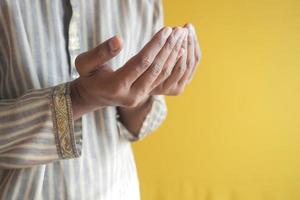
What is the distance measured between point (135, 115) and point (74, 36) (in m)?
0.19

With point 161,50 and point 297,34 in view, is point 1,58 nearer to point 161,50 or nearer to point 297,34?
point 161,50

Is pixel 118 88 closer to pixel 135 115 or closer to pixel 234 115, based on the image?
pixel 135 115

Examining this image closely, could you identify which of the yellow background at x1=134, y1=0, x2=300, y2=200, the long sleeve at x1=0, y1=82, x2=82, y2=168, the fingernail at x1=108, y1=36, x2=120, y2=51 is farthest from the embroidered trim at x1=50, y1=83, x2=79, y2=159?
the yellow background at x1=134, y1=0, x2=300, y2=200

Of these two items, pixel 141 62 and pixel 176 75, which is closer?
pixel 141 62

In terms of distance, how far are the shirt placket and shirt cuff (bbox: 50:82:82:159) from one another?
0.30 feet

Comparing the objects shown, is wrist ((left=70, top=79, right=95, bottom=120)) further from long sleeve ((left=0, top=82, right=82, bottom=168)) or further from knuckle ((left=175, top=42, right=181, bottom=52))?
knuckle ((left=175, top=42, right=181, bottom=52))

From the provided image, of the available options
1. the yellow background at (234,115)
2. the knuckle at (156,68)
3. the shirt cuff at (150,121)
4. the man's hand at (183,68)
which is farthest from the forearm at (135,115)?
the yellow background at (234,115)

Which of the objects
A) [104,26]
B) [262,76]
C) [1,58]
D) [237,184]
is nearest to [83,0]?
[104,26]

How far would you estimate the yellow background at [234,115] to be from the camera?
0.95 meters

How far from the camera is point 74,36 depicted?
52 centimetres

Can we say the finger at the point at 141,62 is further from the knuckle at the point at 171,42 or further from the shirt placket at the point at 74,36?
the shirt placket at the point at 74,36

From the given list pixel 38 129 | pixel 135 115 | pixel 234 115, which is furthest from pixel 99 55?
pixel 234 115

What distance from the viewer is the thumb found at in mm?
352

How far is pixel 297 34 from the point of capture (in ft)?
3.07
